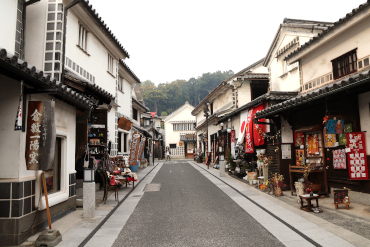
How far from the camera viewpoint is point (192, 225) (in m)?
6.61

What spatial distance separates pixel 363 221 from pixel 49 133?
780 cm

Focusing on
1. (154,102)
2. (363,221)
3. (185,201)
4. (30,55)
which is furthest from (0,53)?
(154,102)

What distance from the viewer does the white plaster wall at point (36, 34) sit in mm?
8867

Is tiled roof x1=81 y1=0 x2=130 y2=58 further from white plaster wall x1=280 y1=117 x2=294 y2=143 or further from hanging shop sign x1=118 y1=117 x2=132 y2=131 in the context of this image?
white plaster wall x1=280 y1=117 x2=294 y2=143

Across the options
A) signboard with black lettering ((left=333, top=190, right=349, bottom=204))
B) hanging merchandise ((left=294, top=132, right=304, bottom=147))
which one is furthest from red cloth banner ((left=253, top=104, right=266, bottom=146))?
signboard with black lettering ((left=333, top=190, right=349, bottom=204))

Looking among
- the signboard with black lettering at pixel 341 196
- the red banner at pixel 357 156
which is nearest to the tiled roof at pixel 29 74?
the signboard with black lettering at pixel 341 196

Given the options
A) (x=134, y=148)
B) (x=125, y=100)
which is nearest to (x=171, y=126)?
(x=125, y=100)

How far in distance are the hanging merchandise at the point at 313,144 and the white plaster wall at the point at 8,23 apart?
35.8 ft

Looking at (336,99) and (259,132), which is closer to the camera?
(336,99)

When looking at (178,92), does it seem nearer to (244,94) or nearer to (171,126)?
(171,126)

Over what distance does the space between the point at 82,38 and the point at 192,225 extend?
954 centimetres

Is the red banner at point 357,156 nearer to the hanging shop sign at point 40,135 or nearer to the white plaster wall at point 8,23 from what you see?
the hanging shop sign at point 40,135

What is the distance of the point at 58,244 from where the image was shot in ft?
17.6

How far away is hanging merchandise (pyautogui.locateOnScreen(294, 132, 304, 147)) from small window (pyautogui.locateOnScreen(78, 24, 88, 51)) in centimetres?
1019
